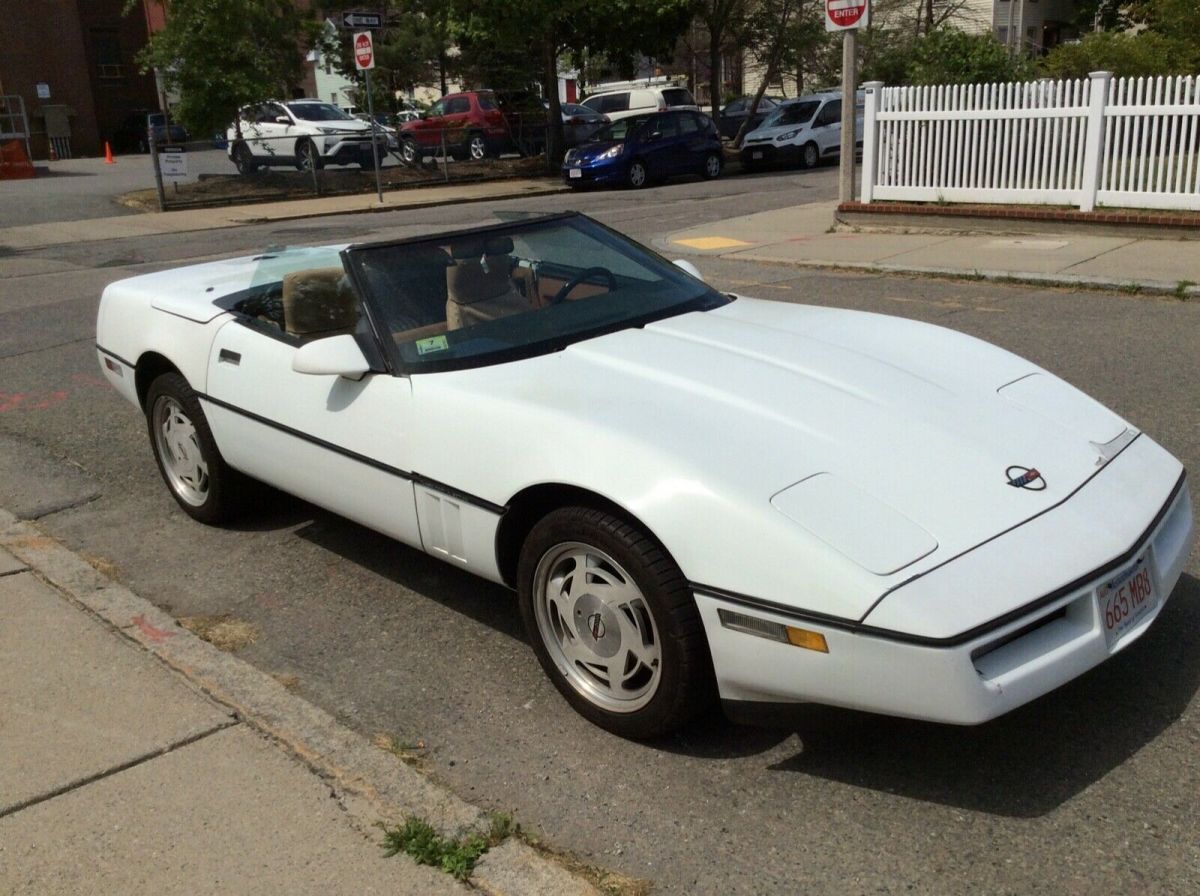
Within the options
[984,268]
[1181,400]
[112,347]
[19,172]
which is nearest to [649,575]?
[112,347]

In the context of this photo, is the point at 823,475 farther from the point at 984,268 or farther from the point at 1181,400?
the point at 984,268

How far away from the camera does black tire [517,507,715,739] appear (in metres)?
3.03

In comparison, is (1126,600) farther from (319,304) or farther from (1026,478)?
(319,304)

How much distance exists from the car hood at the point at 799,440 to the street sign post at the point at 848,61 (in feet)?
32.6

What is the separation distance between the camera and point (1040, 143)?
12.6 m

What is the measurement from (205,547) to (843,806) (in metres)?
3.17

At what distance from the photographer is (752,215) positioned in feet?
55.9

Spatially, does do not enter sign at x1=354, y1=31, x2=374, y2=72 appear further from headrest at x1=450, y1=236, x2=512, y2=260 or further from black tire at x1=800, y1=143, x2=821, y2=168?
headrest at x1=450, y1=236, x2=512, y2=260

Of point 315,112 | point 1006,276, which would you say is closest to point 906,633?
point 1006,276

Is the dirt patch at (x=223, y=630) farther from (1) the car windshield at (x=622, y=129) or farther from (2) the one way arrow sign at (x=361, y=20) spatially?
(1) the car windshield at (x=622, y=129)

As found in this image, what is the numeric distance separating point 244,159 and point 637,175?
8.27 meters

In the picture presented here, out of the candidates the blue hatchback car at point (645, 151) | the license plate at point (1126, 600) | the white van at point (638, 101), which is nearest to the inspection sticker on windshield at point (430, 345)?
the license plate at point (1126, 600)

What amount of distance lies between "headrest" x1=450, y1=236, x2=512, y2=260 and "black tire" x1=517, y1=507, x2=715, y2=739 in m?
1.40

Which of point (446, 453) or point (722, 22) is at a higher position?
point (722, 22)
